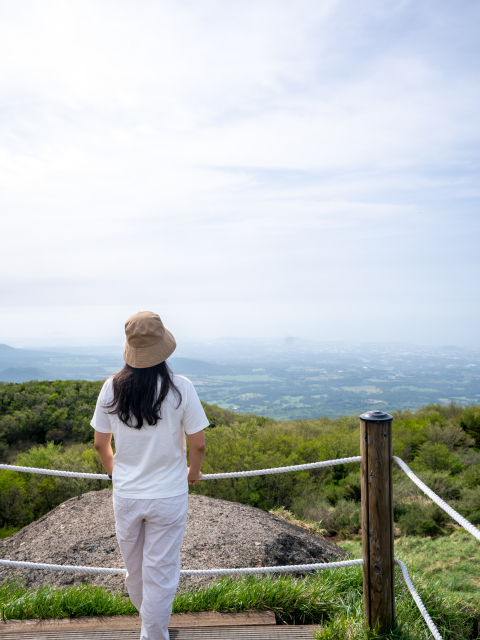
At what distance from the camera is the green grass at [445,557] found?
5926 mm

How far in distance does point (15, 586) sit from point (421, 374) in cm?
12936

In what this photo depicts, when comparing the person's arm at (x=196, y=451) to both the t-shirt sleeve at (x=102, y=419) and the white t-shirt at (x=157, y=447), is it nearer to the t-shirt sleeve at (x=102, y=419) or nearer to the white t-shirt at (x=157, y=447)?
the white t-shirt at (x=157, y=447)

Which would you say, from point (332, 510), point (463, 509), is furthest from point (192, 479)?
point (463, 509)

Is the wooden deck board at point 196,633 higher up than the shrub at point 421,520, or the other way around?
the wooden deck board at point 196,633

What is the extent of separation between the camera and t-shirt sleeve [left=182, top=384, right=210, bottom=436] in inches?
80.1

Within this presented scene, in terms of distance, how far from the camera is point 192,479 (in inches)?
89.9

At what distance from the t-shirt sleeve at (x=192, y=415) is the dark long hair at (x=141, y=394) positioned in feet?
0.19

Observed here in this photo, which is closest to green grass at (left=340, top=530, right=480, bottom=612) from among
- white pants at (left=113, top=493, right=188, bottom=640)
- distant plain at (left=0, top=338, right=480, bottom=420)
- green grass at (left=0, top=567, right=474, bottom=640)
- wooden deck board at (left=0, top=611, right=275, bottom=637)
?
green grass at (left=0, top=567, right=474, bottom=640)

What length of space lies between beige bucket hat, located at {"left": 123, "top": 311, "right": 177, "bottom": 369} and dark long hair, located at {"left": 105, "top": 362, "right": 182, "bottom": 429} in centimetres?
5

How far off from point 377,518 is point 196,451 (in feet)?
3.32

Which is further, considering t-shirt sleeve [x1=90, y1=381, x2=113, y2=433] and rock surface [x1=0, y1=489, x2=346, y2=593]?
rock surface [x1=0, y1=489, x2=346, y2=593]

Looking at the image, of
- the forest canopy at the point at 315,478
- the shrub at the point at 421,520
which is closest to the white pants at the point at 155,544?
the forest canopy at the point at 315,478

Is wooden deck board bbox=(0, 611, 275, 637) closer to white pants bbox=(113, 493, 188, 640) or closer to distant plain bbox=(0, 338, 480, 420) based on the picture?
white pants bbox=(113, 493, 188, 640)

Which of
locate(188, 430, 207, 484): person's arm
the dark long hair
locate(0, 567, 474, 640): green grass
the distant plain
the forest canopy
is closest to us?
the dark long hair
